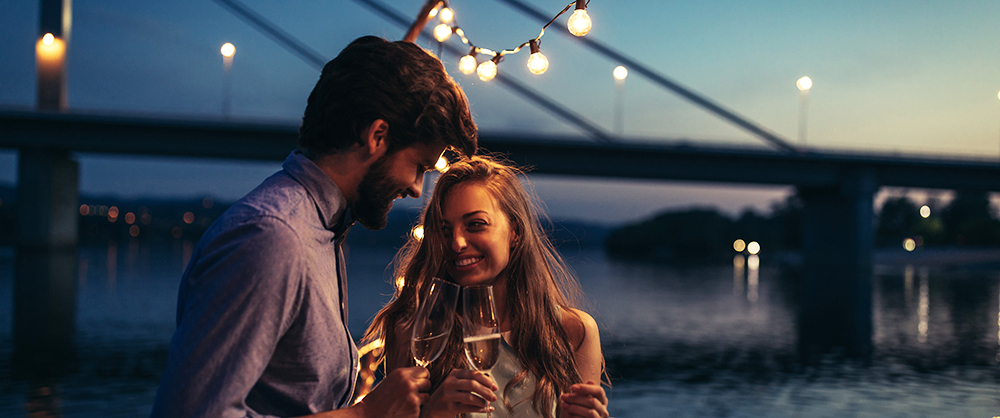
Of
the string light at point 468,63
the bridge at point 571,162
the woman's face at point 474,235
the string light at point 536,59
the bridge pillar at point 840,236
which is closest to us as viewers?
the woman's face at point 474,235

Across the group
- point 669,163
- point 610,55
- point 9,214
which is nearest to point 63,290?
point 610,55

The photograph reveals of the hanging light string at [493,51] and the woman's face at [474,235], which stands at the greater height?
the hanging light string at [493,51]

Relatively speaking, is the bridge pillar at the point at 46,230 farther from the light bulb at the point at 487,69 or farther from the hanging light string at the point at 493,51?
the light bulb at the point at 487,69

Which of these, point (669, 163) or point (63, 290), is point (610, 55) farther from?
point (63, 290)

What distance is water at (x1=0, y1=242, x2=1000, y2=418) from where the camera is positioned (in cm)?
1003

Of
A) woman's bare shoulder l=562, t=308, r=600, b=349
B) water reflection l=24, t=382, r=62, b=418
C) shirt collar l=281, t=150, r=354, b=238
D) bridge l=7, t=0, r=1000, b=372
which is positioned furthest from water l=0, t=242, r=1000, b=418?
bridge l=7, t=0, r=1000, b=372

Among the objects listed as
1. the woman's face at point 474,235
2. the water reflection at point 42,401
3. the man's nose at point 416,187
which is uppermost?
the man's nose at point 416,187

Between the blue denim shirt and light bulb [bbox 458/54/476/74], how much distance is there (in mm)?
3104

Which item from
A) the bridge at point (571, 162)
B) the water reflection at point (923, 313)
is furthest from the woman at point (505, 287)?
the bridge at point (571, 162)

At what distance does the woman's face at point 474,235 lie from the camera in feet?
9.74

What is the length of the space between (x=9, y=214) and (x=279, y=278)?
117 metres

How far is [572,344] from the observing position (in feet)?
10.2

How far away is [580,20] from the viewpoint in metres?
3.04

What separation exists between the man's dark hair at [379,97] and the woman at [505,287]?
1.07 m
